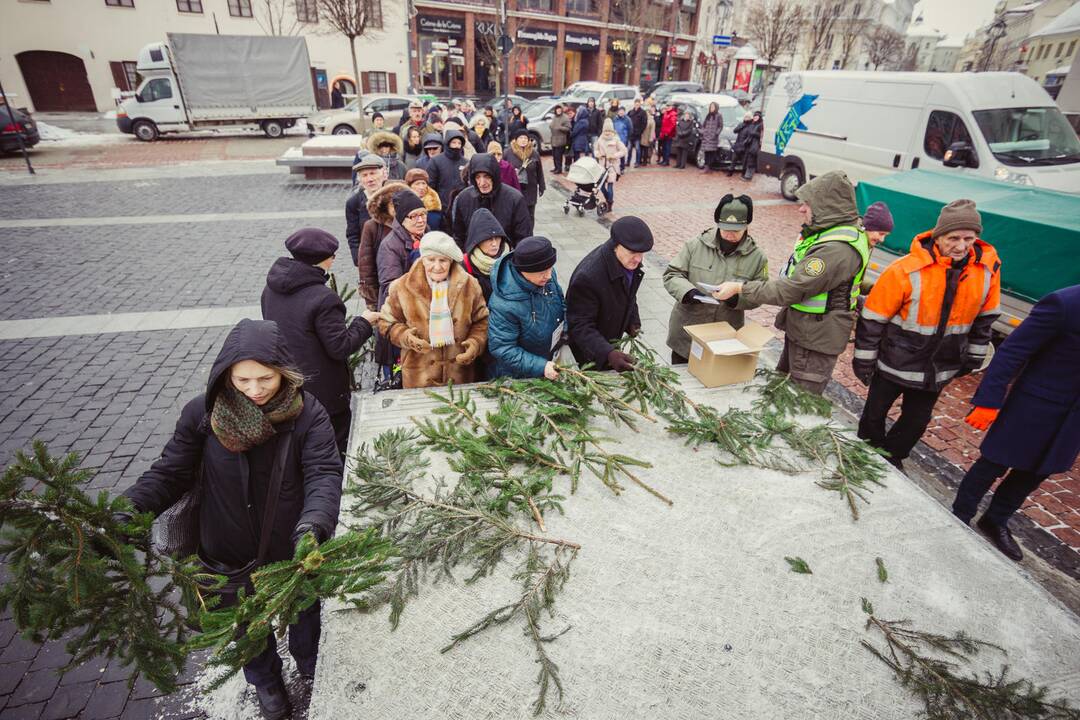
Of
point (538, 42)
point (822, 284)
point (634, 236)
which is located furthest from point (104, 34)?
point (822, 284)

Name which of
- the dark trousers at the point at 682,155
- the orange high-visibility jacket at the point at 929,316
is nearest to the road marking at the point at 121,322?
the orange high-visibility jacket at the point at 929,316

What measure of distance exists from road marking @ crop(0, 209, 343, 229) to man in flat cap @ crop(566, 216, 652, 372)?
9255 mm

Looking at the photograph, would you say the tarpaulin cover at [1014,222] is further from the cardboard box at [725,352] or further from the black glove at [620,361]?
the black glove at [620,361]

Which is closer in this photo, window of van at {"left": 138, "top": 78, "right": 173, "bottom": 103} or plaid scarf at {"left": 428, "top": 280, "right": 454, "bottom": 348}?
plaid scarf at {"left": 428, "top": 280, "right": 454, "bottom": 348}

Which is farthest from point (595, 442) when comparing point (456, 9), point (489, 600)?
point (456, 9)

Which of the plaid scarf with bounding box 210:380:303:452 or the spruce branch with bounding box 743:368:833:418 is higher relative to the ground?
the plaid scarf with bounding box 210:380:303:452

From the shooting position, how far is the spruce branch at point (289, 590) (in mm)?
1561

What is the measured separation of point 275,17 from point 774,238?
31.5 m

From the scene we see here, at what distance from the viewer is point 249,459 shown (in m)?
2.32

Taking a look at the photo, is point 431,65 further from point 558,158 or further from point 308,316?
point 308,316

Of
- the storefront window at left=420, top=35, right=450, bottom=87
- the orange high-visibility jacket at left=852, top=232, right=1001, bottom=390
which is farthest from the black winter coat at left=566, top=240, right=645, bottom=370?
the storefront window at left=420, top=35, right=450, bottom=87

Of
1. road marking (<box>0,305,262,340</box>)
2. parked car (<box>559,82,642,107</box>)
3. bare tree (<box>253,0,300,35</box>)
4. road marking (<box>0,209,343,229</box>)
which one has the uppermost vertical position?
bare tree (<box>253,0,300,35</box>)

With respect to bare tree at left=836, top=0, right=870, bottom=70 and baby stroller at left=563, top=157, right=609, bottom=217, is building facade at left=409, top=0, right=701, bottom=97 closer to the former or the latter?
bare tree at left=836, top=0, right=870, bottom=70

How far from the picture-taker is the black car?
15.4 meters
